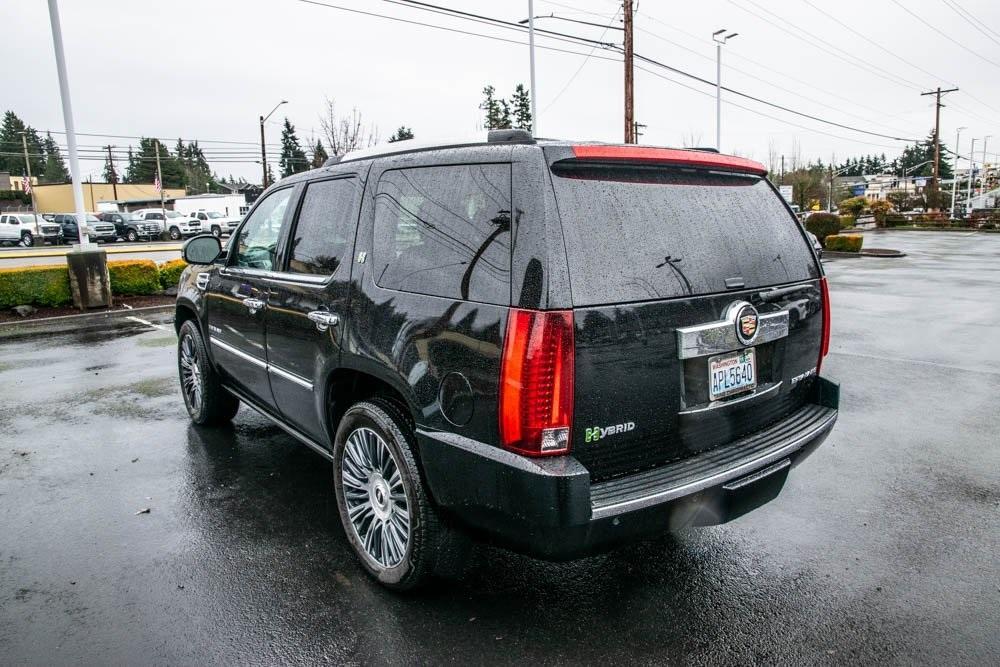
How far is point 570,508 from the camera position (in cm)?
228

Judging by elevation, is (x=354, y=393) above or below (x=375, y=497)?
above

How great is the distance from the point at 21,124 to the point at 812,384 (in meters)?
139

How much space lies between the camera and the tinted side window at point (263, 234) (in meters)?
4.10

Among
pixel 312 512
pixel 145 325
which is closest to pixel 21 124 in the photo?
pixel 145 325

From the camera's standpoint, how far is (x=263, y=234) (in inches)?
170

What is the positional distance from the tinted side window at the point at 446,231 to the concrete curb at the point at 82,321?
30.3 feet

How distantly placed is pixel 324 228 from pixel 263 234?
0.97 metres

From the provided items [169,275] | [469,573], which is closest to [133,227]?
[169,275]

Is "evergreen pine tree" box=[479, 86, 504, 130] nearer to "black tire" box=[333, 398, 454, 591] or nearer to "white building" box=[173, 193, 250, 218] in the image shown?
"white building" box=[173, 193, 250, 218]

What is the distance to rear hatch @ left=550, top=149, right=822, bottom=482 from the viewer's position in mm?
2393

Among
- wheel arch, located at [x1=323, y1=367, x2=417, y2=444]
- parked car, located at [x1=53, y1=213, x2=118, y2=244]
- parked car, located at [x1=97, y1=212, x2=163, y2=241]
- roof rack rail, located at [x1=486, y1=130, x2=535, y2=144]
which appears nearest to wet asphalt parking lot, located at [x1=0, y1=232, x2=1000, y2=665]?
wheel arch, located at [x1=323, y1=367, x2=417, y2=444]

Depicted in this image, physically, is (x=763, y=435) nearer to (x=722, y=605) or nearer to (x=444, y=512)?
(x=722, y=605)

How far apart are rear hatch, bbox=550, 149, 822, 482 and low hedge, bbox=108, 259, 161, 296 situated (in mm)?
12828

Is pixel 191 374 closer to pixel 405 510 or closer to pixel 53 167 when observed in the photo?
pixel 405 510
